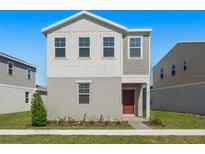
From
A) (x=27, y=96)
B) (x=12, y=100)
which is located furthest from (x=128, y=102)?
(x=27, y=96)

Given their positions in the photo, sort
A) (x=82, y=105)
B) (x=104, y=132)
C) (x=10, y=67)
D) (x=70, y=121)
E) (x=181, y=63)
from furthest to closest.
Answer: (x=181, y=63) < (x=10, y=67) < (x=82, y=105) < (x=70, y=121) < (x=104, y=132)

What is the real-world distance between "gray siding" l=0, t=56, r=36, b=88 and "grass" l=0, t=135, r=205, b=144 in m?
14.2

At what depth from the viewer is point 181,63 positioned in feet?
78.4

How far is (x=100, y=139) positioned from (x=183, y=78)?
58.6 ft

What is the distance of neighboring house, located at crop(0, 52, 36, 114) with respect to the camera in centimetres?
2136

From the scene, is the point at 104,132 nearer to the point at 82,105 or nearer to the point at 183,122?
the point at 82,105

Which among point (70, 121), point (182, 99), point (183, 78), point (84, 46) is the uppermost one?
point (84, 46)

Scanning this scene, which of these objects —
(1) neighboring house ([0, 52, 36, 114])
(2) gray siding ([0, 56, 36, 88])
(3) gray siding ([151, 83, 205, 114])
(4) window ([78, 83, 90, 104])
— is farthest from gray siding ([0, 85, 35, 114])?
(3) gray siding ([151, 83, 205, 114])

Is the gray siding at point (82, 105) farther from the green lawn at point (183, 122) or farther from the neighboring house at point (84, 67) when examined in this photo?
the green lawn at point (183, 122)

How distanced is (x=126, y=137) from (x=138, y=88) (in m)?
8.27

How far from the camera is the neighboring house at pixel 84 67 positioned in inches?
564

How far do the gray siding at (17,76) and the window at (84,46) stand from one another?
38.0 feet

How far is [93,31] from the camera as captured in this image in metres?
14.4

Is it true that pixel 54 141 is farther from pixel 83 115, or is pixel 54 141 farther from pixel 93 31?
pixel 93 31
